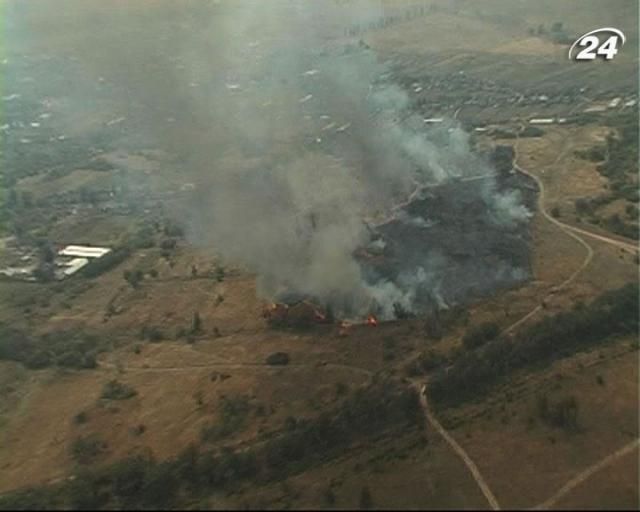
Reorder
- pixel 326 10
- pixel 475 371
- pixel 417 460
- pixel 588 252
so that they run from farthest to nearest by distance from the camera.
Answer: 1. pixel 326 10
2. pixel 588 252
3. pixel 475 371
4. pixel 417 460

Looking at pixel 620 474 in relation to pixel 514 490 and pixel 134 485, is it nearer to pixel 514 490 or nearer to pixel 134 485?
pixel 514 490

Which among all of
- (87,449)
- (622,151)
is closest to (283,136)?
(622,151)

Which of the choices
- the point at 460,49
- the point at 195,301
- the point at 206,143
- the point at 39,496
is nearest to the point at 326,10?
the point at 460,49

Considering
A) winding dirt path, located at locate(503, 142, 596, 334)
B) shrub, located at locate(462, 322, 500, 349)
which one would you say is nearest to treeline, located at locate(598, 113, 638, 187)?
winding dirt path, located at locate(503, 142, 596, 334)

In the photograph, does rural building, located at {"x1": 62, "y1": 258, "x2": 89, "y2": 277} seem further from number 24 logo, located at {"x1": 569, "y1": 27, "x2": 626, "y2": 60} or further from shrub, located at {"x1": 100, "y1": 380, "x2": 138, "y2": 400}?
number 24 logo, located at {"x1": 569, "y1": 27, "x2": 626, "y2": 60}

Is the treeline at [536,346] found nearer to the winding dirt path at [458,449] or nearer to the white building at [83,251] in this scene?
the winding dirt path at [458,449]

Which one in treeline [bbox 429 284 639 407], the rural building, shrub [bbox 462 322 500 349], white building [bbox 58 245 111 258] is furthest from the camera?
white building [bbox 58 245 111 258]

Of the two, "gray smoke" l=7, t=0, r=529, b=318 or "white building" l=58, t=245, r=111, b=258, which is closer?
"gray smoke" l=7, t=0, r=529, b=318
